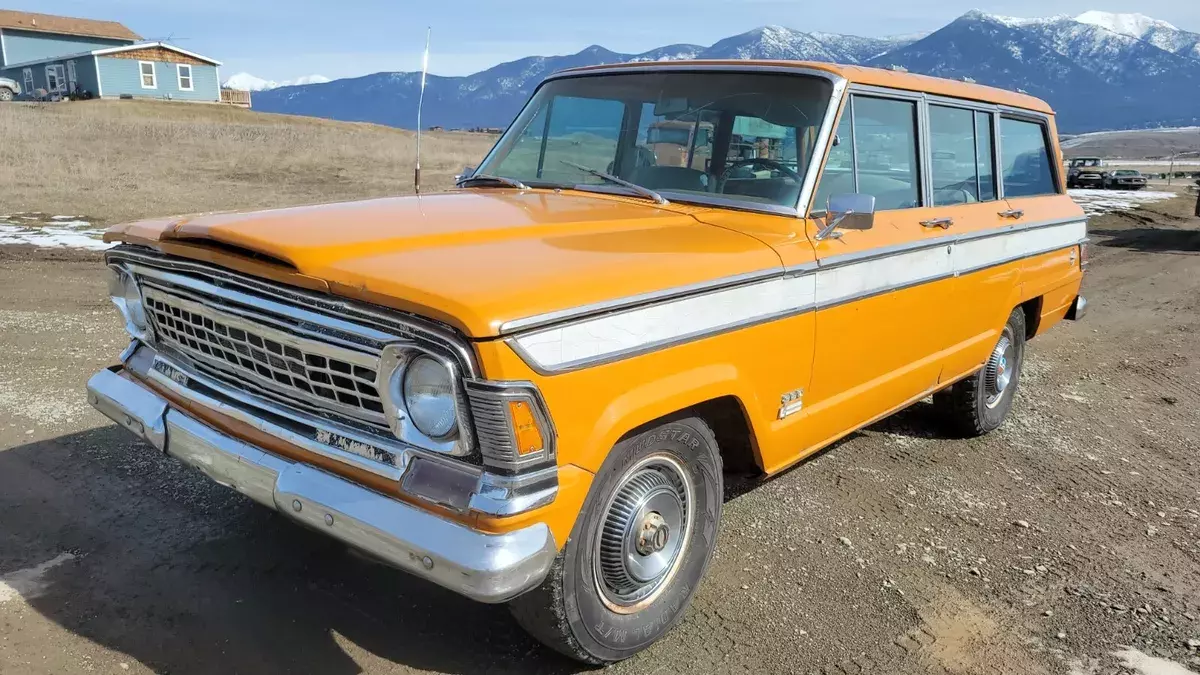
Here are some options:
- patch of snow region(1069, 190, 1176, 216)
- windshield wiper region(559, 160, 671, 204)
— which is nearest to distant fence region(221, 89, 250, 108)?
patch of snow region(1069, 190, 1176, 216)

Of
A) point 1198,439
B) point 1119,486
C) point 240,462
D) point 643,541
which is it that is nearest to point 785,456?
point 643,541

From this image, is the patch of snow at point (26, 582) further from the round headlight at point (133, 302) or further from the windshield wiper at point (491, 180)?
the windshield wiper at point (491, 180)

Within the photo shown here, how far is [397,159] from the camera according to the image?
25.1m

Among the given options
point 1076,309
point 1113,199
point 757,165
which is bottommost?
point 1113,199

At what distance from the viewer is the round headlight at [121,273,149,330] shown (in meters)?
3.29

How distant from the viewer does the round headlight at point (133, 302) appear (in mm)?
3293

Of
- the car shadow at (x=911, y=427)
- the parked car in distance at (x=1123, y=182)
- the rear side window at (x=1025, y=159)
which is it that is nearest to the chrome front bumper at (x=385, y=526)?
the car shadow at (x=911, y=427)

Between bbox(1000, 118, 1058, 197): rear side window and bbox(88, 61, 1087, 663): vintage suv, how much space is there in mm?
573

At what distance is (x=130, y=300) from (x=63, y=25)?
56.8m

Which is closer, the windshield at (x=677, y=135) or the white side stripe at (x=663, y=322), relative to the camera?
the white side stripe at (x=663, y=322)

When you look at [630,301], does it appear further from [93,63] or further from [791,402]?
[93,63]

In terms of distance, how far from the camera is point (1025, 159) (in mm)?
5324

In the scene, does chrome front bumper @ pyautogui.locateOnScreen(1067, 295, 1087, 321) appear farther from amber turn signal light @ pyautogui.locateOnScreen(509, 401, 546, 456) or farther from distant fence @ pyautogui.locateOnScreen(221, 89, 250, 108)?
distant fence @ pyautogui.locateOnScreen(221, 89, 250, 108)

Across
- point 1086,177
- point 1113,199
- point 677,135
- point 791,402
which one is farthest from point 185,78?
point 791,402
